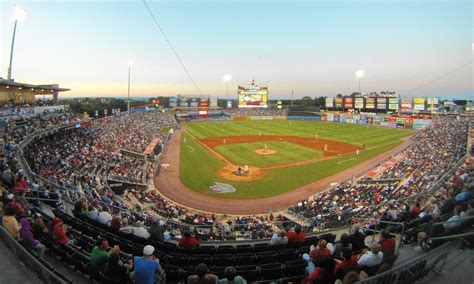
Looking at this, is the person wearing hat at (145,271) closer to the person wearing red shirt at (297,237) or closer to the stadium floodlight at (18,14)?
the person wearing red shirt at (297,237)

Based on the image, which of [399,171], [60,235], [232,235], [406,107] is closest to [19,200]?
[60,235]

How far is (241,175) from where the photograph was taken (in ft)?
93.1

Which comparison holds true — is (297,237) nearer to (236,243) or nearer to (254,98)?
(236,243)

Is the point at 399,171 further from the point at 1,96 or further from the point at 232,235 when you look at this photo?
the point at 1,96

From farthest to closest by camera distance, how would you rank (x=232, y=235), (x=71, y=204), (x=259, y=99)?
(x=259, y=99) → (x=232, y=235) → (x=71, y=204)

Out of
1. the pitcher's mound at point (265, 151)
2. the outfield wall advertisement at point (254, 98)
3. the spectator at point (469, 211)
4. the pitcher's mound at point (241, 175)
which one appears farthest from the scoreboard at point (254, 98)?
the spectator at point (469, 211)

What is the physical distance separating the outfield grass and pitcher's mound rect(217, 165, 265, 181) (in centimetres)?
221

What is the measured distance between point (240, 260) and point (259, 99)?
272 feet

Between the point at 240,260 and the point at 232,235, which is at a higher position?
the point at 240,260

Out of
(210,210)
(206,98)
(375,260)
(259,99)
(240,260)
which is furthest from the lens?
(206,98)

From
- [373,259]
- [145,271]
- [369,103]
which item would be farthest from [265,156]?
[369,103]

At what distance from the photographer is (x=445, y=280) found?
5367 millimetres

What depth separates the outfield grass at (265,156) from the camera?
1338 inches

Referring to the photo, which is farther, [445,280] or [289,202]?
[289,202]
